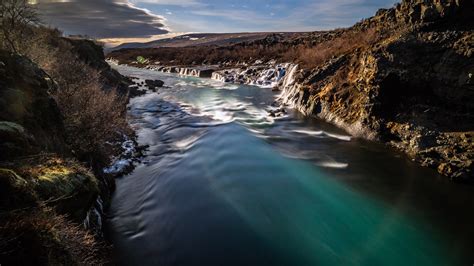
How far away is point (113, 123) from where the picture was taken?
16.3 metres

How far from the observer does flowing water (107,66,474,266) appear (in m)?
10.1

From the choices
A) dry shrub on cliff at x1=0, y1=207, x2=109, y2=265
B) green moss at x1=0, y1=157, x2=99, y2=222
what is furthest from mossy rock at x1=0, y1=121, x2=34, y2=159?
dry shrub on cliff at x1=0, y1=207, x2=109, y2=265

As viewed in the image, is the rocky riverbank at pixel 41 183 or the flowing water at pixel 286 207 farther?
the flowing water at pixel 286 207

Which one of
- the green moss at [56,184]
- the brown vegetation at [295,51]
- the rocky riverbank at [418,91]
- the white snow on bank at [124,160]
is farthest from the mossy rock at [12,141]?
the brown vegetation at [295,51]

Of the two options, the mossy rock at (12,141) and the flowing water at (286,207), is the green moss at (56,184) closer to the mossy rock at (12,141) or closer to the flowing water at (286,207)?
the mossy rock at (12,141)

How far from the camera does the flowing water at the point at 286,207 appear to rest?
33.3 ft

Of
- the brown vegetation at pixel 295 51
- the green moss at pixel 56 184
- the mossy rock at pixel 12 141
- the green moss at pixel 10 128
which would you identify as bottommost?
the green moss at pixel 56 184

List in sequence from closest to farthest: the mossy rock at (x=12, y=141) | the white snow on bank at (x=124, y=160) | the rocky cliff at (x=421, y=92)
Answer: the mossy rock at (x=12, y=141) → the white snow on bank at (x=124, y=160) → the rocky cliff at (x=421, y=92)

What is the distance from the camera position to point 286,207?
13.0 meters

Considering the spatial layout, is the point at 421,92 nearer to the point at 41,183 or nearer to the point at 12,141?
the point at 41,183

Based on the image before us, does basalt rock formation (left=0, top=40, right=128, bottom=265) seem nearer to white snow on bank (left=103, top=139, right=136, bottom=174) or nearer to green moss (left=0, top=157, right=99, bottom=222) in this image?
green moss (left=0, top=157, right=99, bottom=222)

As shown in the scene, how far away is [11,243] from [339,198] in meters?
12.2

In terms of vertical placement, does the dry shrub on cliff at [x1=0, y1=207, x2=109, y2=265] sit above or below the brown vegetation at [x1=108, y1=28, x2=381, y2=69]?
below

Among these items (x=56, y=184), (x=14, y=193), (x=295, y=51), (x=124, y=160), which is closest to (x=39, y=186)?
(x=56, y=184)
